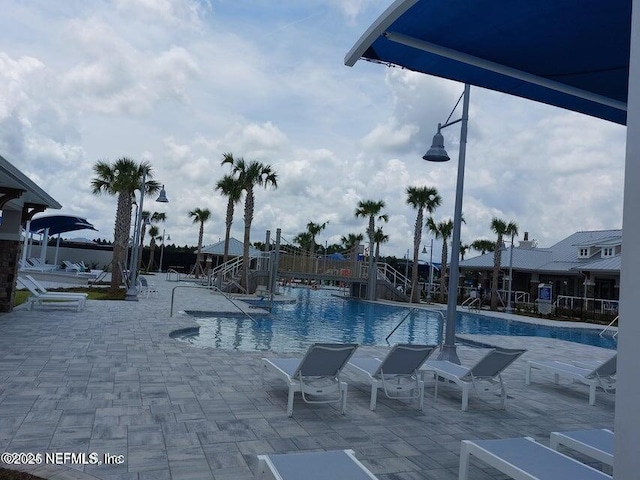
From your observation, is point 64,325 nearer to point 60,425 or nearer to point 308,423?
point 60,425

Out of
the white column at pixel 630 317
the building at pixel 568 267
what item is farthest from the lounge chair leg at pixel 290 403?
the building at pixel 568 267

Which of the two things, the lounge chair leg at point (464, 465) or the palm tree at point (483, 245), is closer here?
the lounge chair leg at point (464, 465)

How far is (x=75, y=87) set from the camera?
12742 millimetres

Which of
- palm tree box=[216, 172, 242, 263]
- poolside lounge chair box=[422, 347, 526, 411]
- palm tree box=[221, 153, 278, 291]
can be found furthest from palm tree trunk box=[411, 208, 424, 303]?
poolside lounge chair box=[422, 347, 526, 411]

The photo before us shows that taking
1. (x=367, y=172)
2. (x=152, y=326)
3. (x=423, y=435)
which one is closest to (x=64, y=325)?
(x=152, y=326)

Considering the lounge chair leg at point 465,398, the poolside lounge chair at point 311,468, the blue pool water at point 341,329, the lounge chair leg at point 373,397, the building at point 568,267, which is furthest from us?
the building at point 568,267

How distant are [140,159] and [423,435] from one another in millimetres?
17925

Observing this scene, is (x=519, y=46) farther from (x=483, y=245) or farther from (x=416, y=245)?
Answer: (x=483, y=245)

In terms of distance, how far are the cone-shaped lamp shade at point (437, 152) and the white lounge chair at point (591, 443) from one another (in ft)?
14.8

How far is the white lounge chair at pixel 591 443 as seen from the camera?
3.72 meters

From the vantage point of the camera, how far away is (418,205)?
90.6ft

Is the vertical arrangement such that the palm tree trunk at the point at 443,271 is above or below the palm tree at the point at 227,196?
below

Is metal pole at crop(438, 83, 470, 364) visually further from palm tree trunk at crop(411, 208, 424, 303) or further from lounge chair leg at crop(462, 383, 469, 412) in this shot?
palm tree trunk at crop(411, 208, 424, 303)

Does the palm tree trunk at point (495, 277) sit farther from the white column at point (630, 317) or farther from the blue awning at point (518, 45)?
the white column at point (630, 317)
